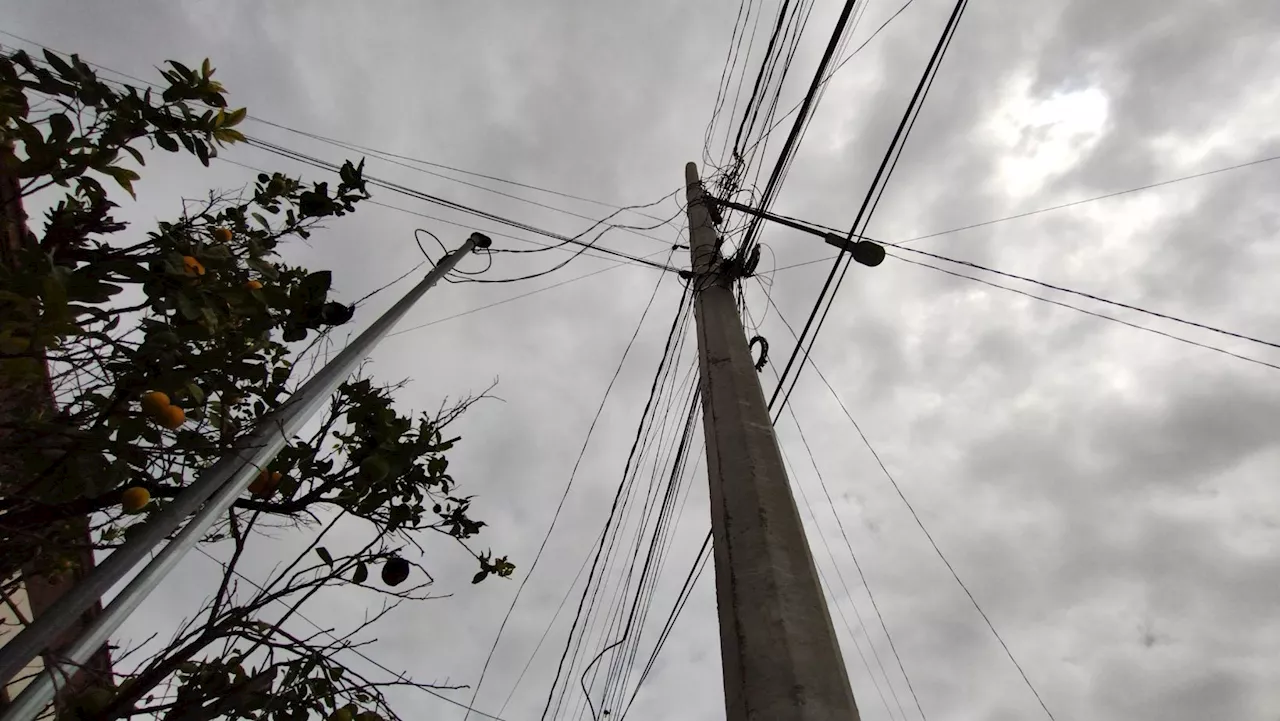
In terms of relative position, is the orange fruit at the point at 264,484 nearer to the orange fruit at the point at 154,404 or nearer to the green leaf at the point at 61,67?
the orange fruit at the point at 154,404

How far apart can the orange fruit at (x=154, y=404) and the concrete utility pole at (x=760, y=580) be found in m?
1.59

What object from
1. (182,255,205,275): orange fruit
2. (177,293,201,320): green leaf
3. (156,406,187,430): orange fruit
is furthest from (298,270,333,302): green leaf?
(156,406,187,430): orange fruit

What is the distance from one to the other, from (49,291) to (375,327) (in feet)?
3.10

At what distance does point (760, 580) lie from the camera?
1769mm

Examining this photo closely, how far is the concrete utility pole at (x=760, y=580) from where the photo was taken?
59.4 inches

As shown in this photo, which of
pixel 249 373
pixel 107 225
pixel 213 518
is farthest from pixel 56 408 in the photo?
pixel 213 518

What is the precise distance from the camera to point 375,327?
2.28 meters

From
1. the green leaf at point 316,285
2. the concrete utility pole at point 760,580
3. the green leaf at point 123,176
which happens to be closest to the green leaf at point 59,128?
the green leaf at point 123,176

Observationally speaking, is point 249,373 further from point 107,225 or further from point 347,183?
point 347,183

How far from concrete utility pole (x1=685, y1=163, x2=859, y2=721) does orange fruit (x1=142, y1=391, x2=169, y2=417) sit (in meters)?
1.59

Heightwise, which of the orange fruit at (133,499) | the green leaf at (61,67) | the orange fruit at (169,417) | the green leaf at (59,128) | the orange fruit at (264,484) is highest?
the green leaf at (61,67)

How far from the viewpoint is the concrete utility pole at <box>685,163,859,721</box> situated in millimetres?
1509

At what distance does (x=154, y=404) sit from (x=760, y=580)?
65.8 inches

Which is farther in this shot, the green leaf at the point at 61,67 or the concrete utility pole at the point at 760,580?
the green leaf at the point at 61,67
